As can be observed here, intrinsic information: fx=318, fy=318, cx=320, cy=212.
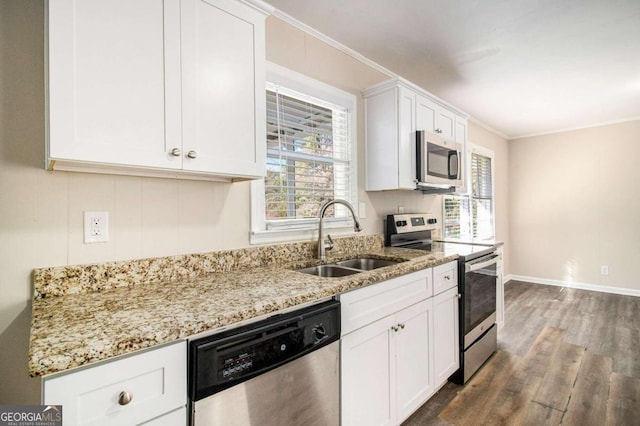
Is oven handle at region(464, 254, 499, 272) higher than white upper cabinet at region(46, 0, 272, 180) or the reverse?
the reverse

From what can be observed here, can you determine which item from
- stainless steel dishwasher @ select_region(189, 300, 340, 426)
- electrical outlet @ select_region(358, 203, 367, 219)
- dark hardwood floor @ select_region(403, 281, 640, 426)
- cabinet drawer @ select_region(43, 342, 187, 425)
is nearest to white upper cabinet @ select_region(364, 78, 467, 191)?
electrical outlet @ select_region(358, 203, 367, 219)

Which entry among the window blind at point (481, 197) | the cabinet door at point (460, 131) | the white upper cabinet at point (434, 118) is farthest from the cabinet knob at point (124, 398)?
the window blind at point (481, 197)

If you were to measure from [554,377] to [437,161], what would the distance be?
1.80m

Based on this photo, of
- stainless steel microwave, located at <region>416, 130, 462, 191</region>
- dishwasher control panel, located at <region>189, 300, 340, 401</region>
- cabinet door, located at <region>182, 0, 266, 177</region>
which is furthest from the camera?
stainless steel microwave, located at <region>416, 130, 462, 191</region>

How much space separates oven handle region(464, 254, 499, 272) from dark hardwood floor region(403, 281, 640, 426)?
2.62 feet

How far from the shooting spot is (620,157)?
4414 mm

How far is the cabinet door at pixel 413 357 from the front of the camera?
1.66 metres

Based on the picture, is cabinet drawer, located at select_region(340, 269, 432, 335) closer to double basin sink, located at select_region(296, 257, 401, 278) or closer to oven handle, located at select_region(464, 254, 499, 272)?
double basin sink, located at select_region(296, 257, 401, 278)

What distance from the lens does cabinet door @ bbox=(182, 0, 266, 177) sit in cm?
122

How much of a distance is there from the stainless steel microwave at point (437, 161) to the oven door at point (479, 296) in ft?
2.28

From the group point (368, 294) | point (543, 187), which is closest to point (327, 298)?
point (368, 294)

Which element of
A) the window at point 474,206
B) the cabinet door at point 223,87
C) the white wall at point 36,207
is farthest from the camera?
the window at point 474,206

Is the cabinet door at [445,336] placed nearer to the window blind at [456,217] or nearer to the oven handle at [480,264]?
the oven handle at [480,264]

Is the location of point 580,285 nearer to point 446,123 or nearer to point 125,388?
point 446,123
